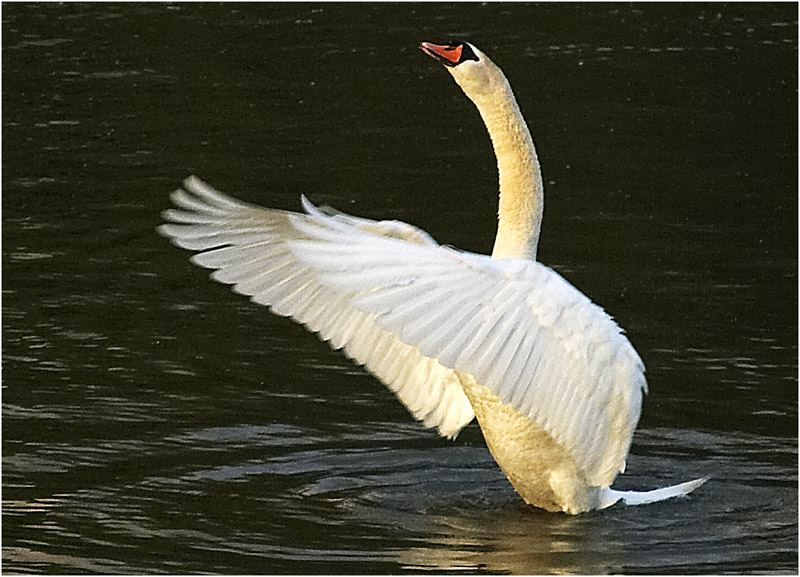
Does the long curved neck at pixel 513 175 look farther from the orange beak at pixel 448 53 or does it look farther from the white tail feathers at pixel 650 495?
the white tail feathers at pixel 650 495

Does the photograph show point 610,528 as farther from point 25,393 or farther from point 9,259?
point 9,259

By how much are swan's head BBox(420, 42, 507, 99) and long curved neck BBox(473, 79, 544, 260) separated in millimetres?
38

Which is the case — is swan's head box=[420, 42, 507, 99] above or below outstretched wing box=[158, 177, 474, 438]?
above

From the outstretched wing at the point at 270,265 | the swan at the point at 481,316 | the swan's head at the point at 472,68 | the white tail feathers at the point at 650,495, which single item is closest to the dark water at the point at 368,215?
the white tail feathers at the point at 650,495

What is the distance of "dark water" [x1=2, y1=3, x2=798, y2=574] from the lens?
8.22m

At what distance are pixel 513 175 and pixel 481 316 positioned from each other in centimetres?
156

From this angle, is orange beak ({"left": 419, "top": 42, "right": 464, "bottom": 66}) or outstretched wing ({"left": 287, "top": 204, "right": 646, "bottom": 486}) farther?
orange beak ({"left": 419, "top": 42, "right": 464, "bottom": 66})

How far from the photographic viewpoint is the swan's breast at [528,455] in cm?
790

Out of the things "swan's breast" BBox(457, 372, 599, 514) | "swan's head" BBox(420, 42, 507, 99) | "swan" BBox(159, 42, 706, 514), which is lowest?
"swan's breast" BBox(457, 372, 599, 514)

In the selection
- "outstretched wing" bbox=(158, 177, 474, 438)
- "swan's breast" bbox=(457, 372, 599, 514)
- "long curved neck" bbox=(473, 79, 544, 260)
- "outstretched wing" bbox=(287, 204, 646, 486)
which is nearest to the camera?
"outstretched wing" bbox=(287, 204, 646, 486)

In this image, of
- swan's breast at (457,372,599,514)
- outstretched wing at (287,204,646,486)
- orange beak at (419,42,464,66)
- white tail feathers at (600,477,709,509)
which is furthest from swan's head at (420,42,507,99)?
white tail feathers at (600,477,709,509)

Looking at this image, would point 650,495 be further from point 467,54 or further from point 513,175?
point 467,54

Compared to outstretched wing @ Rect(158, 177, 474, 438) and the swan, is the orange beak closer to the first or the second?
the swan

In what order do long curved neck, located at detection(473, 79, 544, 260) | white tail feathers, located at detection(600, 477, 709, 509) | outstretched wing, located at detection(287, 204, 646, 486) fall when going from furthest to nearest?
white tail feathers, located at detection(600, 477, 709, 509) < long curved neck, located at detection(473, 79, 544, 260) < outstretched wing, located at detection(287, 204, 646, 486)
